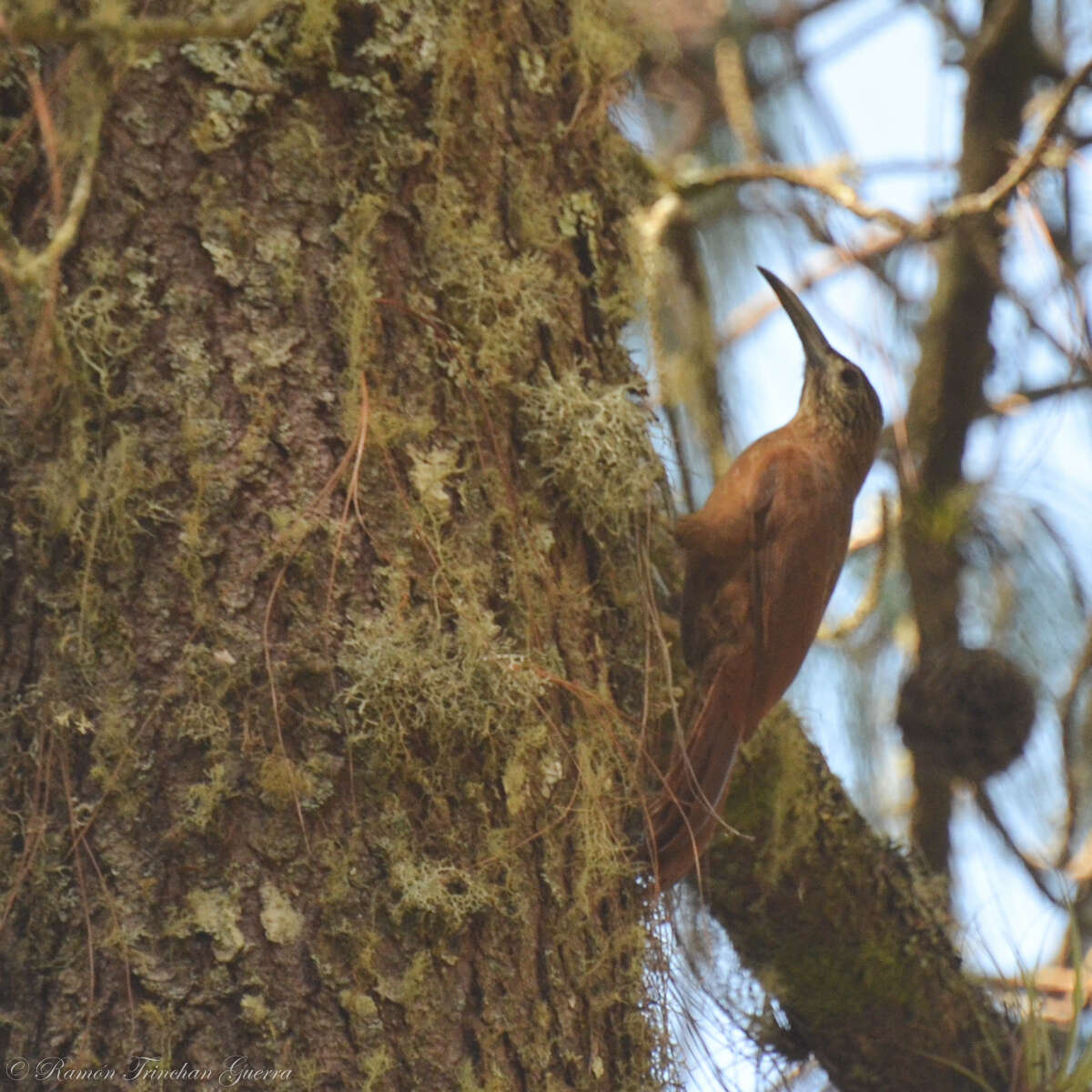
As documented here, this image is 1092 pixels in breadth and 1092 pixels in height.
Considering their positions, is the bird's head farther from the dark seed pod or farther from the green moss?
the green moss

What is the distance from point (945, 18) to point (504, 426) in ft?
7.94

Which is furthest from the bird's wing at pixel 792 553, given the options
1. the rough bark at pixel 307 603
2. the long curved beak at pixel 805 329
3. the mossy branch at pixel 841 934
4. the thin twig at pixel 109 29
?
the thin twig at pixel 109 29

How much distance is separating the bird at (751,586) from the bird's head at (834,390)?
40 mm

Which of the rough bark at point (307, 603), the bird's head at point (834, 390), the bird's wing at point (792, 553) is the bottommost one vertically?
the rough bark at point (307, 603)

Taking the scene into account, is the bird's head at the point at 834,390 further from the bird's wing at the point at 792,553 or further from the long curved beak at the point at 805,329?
the bird's wing at the point at 792,553

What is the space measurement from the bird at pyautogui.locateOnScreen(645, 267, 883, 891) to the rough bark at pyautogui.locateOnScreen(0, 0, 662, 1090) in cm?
40

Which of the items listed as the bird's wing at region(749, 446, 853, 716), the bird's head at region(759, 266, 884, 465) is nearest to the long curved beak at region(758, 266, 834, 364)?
the bird's head at region(759, 266, 884, 465)

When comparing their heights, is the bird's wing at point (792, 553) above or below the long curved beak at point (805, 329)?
below

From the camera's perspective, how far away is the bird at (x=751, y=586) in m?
2.47

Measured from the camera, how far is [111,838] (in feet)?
5.48

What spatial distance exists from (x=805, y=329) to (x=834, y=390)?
0.61ft

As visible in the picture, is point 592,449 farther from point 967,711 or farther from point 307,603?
point 967,711

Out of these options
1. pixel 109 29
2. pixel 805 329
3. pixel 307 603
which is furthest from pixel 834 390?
pixel 109 29

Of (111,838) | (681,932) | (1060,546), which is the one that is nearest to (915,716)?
(1060,546)
